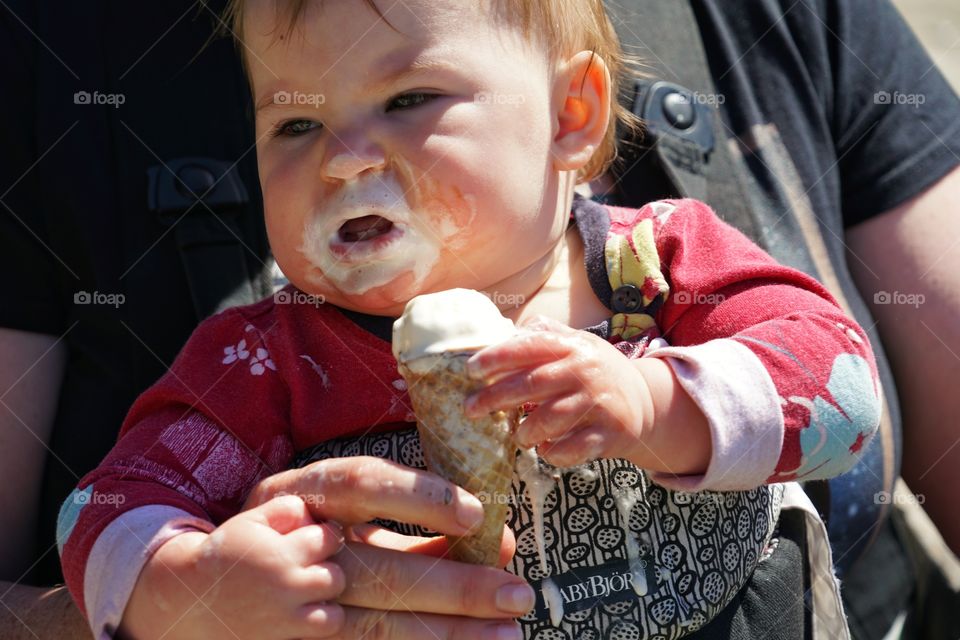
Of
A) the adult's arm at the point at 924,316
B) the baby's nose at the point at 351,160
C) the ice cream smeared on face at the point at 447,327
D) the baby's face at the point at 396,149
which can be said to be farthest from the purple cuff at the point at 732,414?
the adult's arm at the point at 924,316

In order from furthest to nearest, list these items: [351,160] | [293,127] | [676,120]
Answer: [676,120], [293,127], [351,160]

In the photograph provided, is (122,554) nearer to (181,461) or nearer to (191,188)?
(181,461)

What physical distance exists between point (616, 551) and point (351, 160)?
2.15 feet

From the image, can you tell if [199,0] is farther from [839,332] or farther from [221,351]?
[839,332]

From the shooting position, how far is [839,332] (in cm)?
146

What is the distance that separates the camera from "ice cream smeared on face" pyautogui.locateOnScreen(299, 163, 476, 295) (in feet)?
4.76

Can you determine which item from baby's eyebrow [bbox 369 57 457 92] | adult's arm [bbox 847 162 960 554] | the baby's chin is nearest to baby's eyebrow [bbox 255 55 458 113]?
baby's eyebrow [bbox 369 57 457 92]

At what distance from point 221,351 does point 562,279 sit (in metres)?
0.55

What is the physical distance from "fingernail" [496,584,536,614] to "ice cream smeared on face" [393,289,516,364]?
0.30 meters

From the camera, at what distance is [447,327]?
1261 mm

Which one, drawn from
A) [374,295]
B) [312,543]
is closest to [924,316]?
[374,295]

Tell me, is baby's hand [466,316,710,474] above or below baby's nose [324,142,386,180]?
below

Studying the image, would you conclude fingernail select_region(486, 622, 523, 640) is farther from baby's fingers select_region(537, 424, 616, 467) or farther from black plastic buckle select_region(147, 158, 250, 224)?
black plastic buckle select_region(147, 158, 250, 224)

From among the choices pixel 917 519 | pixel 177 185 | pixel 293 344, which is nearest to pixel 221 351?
pixel 293 344
